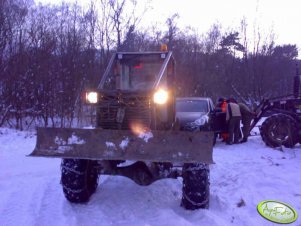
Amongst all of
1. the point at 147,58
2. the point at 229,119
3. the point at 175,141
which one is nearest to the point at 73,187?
the point at 175,141

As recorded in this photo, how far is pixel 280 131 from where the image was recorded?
393 inches

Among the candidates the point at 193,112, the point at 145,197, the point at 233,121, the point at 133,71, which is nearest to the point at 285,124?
the point at 233,121

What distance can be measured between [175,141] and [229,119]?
22.2ft

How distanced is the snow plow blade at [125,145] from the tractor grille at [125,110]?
Answer: 24.8 inches

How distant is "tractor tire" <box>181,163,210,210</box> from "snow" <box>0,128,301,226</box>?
0.14 metres

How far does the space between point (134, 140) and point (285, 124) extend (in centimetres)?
677

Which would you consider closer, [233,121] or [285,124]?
[285,124]

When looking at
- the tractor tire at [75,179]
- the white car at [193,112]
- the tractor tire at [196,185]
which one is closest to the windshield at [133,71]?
the tractor tire at [75,179]

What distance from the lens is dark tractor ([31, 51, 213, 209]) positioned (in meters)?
4.49

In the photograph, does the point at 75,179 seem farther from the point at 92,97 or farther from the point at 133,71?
the point at 133,71

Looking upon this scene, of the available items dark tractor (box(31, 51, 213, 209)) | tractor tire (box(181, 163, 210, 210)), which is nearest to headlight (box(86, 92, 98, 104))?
dark tractor (box(31, 51, 213, 209))

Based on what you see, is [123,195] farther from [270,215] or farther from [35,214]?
[270,215]

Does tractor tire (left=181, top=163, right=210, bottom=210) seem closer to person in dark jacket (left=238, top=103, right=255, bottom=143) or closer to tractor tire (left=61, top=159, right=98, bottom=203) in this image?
tractor tire (left=61, top=159, right=98, bottom=203)

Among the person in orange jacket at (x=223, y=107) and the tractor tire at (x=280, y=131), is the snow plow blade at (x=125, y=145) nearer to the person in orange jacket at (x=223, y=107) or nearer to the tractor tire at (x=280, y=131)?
the tractor tire at (x=280, y=131)
